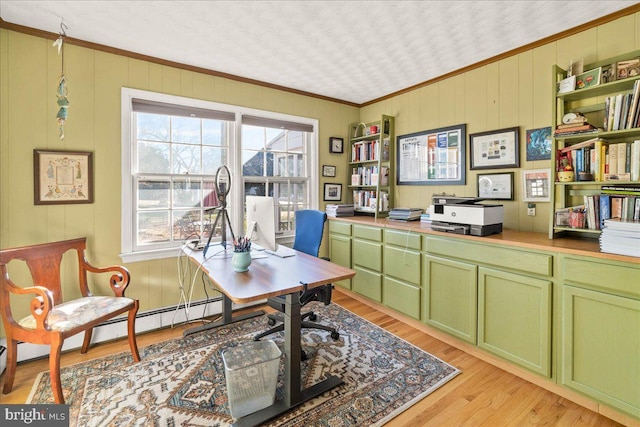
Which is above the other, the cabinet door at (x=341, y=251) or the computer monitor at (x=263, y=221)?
the computer monitor at (x=263, y=221)

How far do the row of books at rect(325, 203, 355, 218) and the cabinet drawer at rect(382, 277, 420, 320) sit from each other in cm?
109

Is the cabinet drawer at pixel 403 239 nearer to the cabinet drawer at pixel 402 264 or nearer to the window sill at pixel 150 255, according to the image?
the cabinet drawer at pixel 402 264

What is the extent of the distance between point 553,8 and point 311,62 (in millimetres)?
1897

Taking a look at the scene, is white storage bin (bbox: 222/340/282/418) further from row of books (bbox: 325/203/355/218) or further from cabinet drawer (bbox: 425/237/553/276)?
row of books (bbox: 325/203/355/218)

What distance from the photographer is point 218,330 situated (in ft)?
9.05

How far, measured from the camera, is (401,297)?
117 inches

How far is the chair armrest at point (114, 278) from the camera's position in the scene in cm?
235

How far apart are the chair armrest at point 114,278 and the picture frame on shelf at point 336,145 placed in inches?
109

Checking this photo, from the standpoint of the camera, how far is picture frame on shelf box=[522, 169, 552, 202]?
7.95 ft

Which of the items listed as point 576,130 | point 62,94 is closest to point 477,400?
point 576,130

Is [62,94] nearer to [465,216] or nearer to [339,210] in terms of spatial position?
[339,210]

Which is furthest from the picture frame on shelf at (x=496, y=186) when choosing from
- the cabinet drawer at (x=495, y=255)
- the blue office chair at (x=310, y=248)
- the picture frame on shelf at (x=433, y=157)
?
the blue office chair at (x=310, y=248)

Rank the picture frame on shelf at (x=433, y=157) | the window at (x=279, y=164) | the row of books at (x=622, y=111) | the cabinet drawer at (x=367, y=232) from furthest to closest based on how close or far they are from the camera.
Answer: the window at (x=279, y=164), the cabinet drawer at (x=367, y=232), the picture frame on shelf at (x=433, y=157), the row of books at (x=622, y=111)

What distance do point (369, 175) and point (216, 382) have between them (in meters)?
2.86
